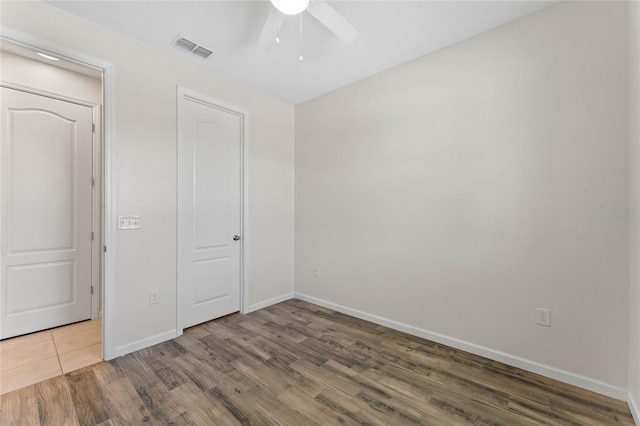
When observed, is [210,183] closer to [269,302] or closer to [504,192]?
[269,302]

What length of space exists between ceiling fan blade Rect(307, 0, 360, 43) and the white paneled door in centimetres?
289

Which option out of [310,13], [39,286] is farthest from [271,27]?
[39,286]

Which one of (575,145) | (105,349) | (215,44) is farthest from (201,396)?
(575,145)

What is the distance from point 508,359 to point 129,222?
3.34 meters

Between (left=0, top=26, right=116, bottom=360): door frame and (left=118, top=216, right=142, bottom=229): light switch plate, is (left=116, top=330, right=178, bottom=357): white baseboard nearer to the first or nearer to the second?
(left=0, top=26, right=116, bottom=360): door frame

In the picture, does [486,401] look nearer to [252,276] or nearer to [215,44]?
[252,276]

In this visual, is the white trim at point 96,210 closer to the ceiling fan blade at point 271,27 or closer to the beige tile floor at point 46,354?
the beige tile floor at point 46,354

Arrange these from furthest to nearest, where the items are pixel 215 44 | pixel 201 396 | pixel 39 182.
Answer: pixel 39 182, pixel 215 44, pixel 201 396

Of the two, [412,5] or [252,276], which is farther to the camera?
[252,276]

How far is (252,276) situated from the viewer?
3.34m

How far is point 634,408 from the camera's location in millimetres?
1605

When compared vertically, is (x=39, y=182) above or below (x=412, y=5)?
below

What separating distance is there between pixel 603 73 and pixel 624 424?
7.13 feet

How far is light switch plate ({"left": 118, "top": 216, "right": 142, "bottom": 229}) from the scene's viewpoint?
229 cm
